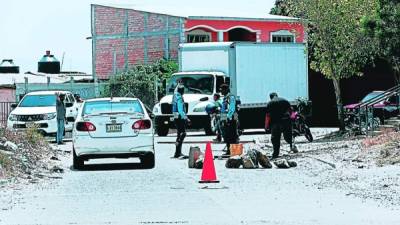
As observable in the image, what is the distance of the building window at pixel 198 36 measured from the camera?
5619 cm

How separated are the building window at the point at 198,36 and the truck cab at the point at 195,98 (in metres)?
15.6

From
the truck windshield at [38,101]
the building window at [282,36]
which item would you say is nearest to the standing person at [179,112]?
the truck windshield at [38,101]

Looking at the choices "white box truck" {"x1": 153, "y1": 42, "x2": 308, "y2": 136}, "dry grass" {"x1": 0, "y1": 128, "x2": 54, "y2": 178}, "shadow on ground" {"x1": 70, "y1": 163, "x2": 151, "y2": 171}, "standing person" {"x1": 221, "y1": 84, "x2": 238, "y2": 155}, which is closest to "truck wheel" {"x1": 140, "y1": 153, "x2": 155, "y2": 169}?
"shadow on ground" {"x1": 70, "y1": 163, "x2": 151, "y2": 171}

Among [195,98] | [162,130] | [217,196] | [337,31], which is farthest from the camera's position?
[162,130]

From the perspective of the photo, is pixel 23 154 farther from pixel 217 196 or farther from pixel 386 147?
pixel 217 196

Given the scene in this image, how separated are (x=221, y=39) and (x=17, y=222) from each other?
43559mm

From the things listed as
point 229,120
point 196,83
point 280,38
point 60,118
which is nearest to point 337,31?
point 196,83

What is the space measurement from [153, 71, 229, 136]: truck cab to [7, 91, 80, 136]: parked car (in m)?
3.56

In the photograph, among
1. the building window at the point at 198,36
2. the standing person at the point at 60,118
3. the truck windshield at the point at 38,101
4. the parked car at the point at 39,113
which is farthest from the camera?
the building window at the point at 198,36

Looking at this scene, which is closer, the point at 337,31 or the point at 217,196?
the point at 217,196

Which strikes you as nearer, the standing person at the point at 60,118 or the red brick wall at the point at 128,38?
the standing person at the point at 60,118

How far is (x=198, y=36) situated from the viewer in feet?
186

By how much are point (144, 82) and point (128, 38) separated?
381 inches

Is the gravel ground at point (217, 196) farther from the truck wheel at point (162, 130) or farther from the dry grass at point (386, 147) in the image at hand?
the truck wheel at point (162, 130)
